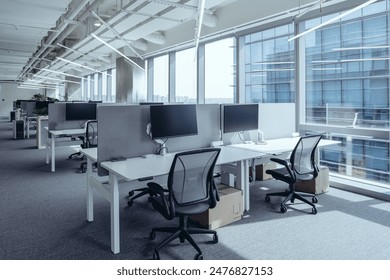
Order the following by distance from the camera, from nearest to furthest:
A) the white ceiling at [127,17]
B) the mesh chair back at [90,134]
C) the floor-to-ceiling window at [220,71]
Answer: the white ceiling at [127,17], the mesh chair back at [90,134], the floor-to-ceiling window at [220,71]

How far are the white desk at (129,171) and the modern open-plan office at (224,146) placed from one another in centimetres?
1

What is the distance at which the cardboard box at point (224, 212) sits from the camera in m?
2.84

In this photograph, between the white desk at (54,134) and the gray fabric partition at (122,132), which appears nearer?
the gray fabric partition at (122,132)

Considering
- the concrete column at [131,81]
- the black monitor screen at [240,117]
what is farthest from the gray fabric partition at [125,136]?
the concrete column at [131,81]

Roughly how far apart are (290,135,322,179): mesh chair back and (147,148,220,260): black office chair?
49.5 inches

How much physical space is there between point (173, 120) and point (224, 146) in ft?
2.92

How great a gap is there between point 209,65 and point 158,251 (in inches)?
212

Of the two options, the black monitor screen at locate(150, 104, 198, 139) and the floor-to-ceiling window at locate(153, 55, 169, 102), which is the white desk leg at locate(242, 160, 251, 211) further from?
the floor-to-ceiling window at locate(153, 55, 169, 102)

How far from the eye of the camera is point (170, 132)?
2.95 meters


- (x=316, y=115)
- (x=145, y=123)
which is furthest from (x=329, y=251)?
(x=316, y=115)

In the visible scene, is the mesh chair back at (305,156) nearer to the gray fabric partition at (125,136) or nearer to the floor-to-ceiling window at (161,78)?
the gray fabric partition at (125,136)

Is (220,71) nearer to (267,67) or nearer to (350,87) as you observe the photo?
(267,67)

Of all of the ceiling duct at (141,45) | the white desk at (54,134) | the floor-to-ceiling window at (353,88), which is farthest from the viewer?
the ceiling duct at (141,45)

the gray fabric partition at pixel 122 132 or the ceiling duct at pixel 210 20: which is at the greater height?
the ceiling duct at pixel 210 20
